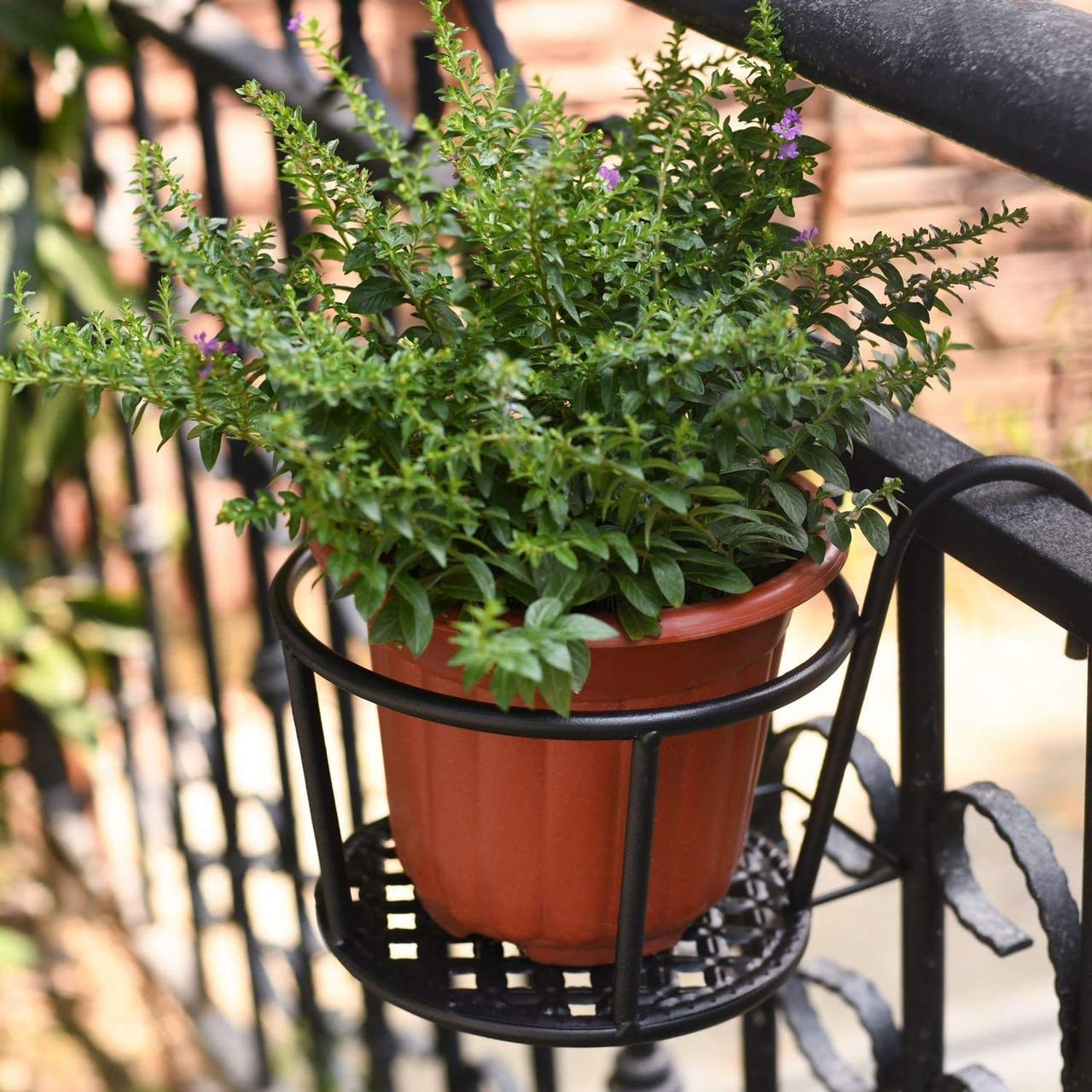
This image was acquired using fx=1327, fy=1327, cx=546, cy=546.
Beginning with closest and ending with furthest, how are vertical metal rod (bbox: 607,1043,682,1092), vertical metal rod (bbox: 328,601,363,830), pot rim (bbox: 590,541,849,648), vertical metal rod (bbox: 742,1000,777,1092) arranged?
1. pot rim (bbox: 590,541,849,648)
2. vertical metal rod (bbox: 742,1000,777,1092)
3. vertical metal rod (bbox: 607,1043,682,1092)
4. vertical metal rod (bbox: 328,601,363,830)

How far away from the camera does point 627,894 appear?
22.8 inches

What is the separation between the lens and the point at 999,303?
366 centimetres

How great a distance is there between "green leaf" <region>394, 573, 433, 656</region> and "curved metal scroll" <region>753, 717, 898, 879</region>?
263mm

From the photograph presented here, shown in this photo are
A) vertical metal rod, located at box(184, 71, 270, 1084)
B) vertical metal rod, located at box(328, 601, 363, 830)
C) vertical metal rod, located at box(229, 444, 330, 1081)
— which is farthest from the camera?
vertical metal rod, located at box(184, 71, 270, 1084)

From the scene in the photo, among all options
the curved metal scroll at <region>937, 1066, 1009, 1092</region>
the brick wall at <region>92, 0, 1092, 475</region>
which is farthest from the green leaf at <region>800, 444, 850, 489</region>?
the brick wall at <region>92, 0, 1092, 475</region>

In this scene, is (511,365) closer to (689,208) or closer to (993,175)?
(689,208)

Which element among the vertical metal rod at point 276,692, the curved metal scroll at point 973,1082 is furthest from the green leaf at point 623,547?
the vertical metal rod at point 276,692

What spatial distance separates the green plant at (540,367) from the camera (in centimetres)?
50

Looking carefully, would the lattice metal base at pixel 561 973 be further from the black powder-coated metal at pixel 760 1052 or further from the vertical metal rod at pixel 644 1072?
the vertical metal rod at pixel 644 1072

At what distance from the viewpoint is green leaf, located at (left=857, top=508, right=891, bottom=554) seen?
0.56 meters

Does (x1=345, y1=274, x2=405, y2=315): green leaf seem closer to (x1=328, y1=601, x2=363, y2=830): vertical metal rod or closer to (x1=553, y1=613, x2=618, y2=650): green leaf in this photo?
(x1=553, y1=613, x2=618, y2=650): green leaf

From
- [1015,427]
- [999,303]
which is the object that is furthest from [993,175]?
[1015,427]

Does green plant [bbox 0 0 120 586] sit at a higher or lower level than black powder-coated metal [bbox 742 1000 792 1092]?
higher

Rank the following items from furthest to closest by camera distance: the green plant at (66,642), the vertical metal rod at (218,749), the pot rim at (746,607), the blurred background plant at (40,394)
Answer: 1. the green plant at (66,642)
2. the blurred background plant at (40,394)
3. the vertical metal rod at (218,749)
4. the pot rim at (746,607)
